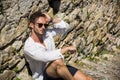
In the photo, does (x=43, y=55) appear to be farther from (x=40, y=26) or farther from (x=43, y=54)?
(x=40, y=26)

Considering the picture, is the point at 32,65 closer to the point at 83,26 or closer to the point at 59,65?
the point at 59,65

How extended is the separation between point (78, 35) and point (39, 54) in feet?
8.10

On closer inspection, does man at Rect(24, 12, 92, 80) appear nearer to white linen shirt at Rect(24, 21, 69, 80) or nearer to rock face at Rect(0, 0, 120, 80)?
white linen shirt at Rect(24, 21, 69, 80)

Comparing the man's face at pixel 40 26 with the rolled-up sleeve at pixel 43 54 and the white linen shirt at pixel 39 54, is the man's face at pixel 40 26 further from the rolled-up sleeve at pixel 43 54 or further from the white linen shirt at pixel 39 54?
the rolled-up sleeve at pixel 43 54

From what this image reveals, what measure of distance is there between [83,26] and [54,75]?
262 cm

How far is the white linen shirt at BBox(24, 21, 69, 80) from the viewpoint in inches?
226

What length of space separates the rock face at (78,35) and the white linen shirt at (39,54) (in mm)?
278

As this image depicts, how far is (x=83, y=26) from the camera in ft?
26.9

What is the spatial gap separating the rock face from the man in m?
0.24

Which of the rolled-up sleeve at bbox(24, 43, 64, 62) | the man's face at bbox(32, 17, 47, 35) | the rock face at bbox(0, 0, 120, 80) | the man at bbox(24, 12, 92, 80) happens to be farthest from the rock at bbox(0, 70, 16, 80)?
the man's face at bbox(32, 17, 47, 35)

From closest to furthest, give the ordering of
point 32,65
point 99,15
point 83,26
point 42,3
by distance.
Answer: point 32,65, point 42,3, point 83,26, point 99,15

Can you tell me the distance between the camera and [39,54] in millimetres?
5734

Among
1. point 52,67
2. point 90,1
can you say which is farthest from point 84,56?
point 52,67

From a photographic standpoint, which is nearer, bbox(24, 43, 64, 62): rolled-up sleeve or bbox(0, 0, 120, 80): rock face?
bbox(24, 43, 64, 62): rolled-up sleeve
